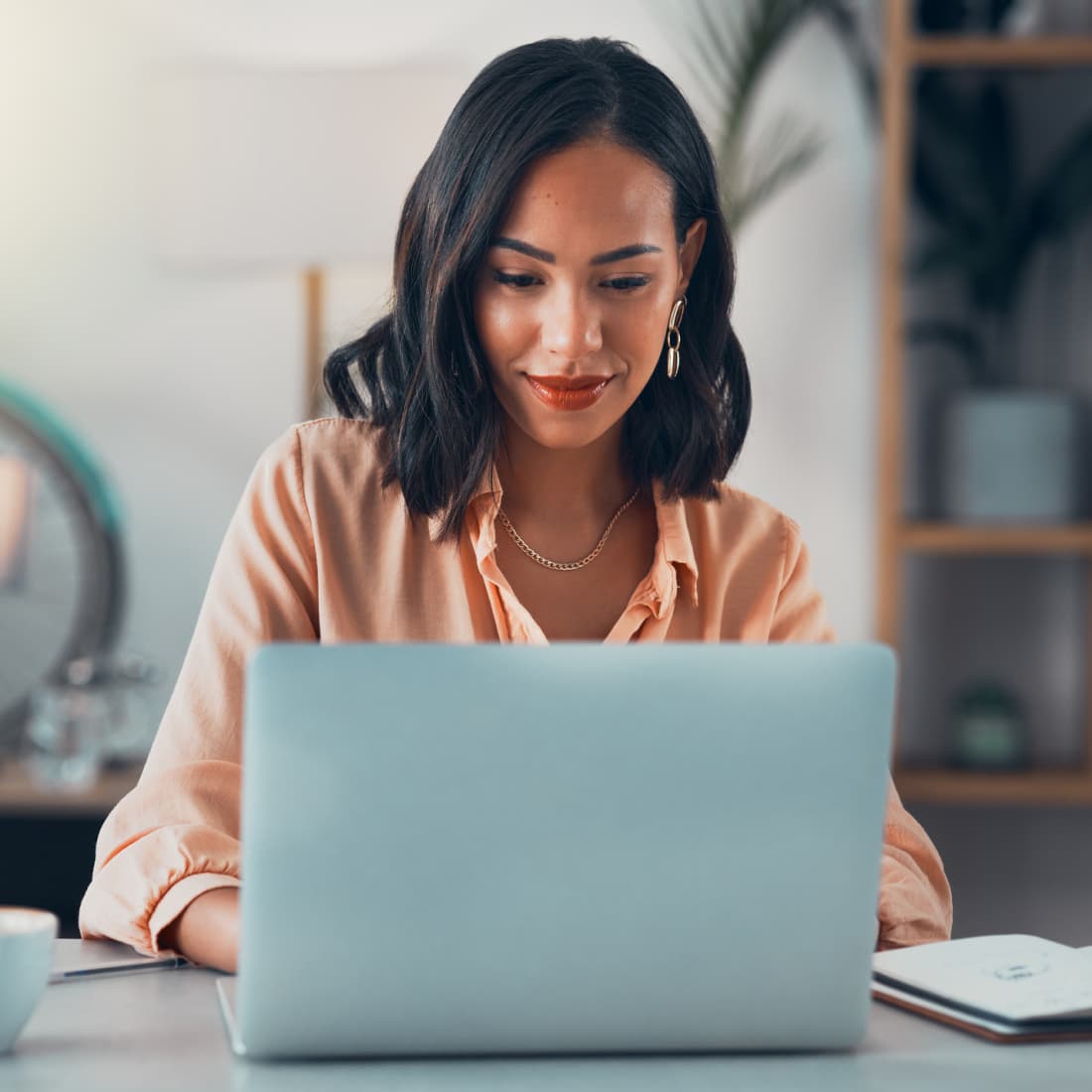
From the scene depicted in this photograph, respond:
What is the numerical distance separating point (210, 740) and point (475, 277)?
45 centimetres

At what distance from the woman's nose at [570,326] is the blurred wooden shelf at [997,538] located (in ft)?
4.39

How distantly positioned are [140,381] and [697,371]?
4.83ft

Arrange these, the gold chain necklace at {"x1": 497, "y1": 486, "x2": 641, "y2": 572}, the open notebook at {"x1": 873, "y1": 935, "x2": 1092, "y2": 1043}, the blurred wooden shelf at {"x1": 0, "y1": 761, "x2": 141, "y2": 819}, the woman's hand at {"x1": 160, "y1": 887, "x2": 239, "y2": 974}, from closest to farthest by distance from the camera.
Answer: the open notebook at {"x1": 873, "y1": 935, "x2": 1092, "y2": 1043} < the woman's hand at {"x1": 160, "y1": 887, "x2": 239, "y2": 974} < the gold chain necklace at {"x1": 497, "y1": 486, "x2": 641, "y2": 572} < the blurred wooden shelf at {"x1": 0, "y1": 761, "x2": 141, "y2": 819}

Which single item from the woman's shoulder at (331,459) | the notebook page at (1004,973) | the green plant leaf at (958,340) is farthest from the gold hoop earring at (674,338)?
the green plant leaf at (958,340)

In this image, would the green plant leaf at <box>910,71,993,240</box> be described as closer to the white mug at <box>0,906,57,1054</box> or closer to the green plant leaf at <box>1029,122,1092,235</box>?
the green plant leaf at <box>1029,122,1092,235</box>

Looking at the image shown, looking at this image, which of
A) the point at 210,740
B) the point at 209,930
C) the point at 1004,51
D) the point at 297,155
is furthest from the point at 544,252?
the point at 1004,51

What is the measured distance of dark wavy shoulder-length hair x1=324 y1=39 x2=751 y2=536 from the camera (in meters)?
1.36

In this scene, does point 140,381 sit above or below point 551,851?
above

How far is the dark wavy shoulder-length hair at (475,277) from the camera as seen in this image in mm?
1357

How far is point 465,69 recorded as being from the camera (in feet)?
9.01

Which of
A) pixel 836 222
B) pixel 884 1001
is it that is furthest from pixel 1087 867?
pixel 884 1001

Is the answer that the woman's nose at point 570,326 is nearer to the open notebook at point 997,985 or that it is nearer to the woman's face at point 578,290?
the woman's face at point 578,290

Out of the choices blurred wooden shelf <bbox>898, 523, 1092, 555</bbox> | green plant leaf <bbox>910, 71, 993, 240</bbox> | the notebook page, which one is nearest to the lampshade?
green plant leaf <bbox>910, 71, 993, 240</bbox>

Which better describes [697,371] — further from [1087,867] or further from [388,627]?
[1087,867]
